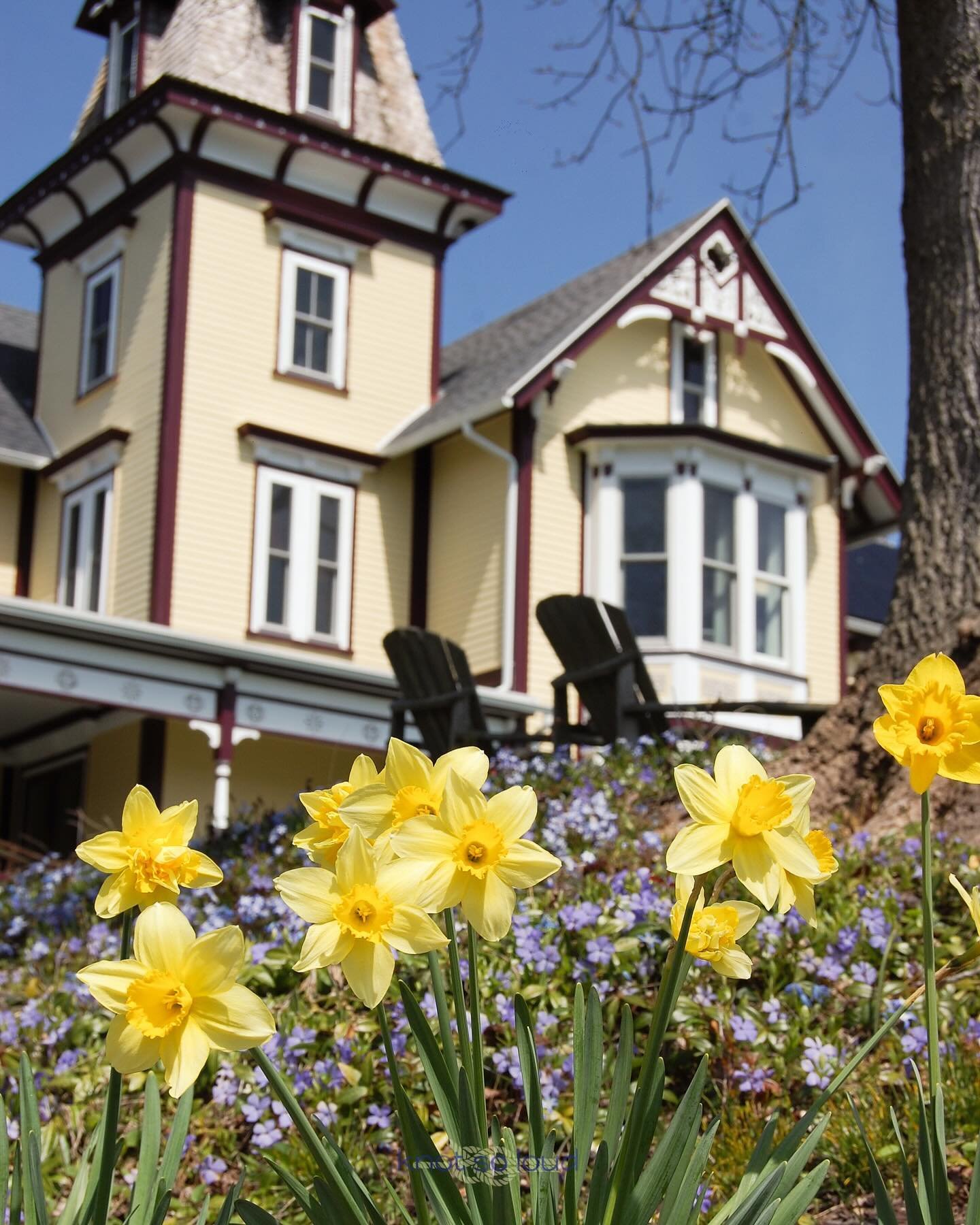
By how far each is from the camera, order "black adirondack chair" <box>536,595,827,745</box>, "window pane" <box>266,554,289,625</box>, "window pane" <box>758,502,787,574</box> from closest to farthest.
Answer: "black adirondack chair" <box>536,595,827,745</box>
"window pane" <box>266,554,289,625</box>
"window pane" <box>758,502,787,574</box>

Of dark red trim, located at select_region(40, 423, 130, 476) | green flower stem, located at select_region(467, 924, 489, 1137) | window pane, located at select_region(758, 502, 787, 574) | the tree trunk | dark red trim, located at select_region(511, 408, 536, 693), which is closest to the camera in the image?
green flower stem, located at select_region(467, 924, 489, 1137)

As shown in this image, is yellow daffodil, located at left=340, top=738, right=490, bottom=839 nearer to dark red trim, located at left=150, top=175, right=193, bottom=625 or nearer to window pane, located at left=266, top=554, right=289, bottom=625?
dark red trim, located at left=150, top=175, right=193, bottom=625

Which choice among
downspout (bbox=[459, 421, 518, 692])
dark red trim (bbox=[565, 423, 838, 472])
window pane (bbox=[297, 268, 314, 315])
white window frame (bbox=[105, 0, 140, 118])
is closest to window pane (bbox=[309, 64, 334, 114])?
window pane (bbox=[297, 268, 314, 315])

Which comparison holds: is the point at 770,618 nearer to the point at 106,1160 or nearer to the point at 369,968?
the point at 106,1160

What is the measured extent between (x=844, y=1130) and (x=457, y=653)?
596 cm

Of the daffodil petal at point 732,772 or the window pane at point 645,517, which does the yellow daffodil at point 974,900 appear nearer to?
the daffodil petal at point 732,772

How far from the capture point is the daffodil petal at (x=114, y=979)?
5.86 feet

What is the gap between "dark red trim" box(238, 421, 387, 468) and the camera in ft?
58.2

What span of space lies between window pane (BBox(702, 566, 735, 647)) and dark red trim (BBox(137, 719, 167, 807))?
6.31 m

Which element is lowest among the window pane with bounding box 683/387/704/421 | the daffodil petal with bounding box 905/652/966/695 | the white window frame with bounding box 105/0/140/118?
the daffodil petal with bounding box 905/652/966/695

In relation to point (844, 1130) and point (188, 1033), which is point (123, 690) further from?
point (188, 1033)

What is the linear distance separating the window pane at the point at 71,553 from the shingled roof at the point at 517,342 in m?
3.72

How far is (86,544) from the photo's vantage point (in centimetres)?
1844

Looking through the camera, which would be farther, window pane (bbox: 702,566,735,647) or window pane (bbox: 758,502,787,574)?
window pane (bbox: 758,502,787,574)
